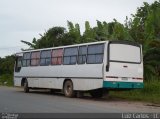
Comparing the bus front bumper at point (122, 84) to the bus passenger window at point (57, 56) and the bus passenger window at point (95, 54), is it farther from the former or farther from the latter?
the bus passenger window at point (57, 56)

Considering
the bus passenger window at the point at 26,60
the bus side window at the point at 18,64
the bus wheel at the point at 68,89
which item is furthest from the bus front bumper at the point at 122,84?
the bus side window at the point at 18,64

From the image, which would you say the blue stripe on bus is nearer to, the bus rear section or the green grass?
the bus rear section

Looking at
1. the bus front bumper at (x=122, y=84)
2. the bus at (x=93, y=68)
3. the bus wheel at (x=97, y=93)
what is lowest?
the bus wheel at (x=97, y=93)


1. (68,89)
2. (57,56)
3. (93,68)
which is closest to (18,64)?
(57,56)

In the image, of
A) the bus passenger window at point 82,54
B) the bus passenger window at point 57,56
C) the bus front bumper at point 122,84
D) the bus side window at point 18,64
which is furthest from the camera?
the bus side window at point 18,64

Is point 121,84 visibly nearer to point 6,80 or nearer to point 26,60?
point 26,60

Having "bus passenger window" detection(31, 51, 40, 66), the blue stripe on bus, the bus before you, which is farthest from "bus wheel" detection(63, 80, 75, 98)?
"bus passenger window" detection(31, 51, 40, 66)

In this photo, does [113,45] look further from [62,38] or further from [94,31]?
[62,38]

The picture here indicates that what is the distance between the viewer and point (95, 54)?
19688 mm

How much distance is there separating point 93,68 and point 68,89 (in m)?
2.74

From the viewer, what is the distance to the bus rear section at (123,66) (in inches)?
739

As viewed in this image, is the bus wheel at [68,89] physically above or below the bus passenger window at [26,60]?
below

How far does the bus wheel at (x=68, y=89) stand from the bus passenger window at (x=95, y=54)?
6.49ft

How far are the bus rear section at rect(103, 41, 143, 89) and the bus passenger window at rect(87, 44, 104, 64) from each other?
522mm
